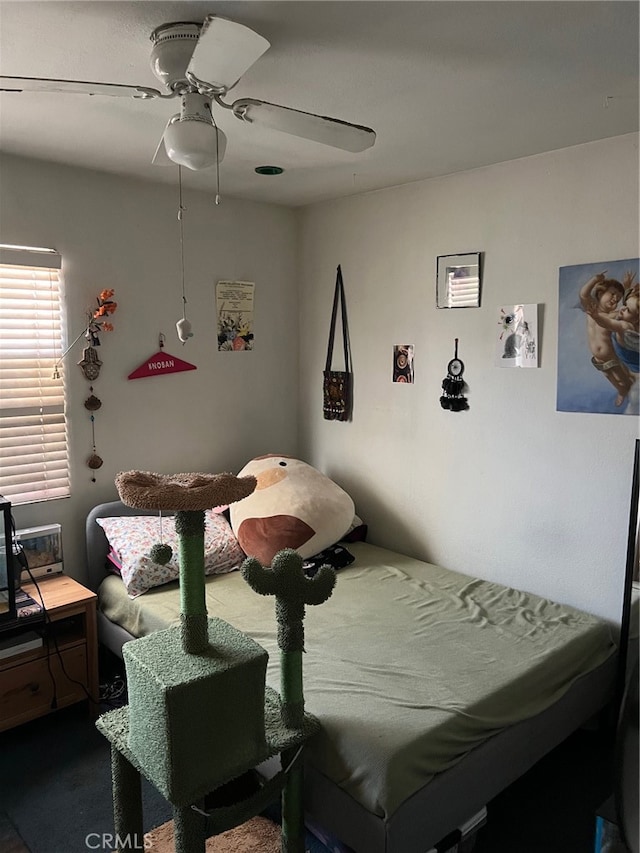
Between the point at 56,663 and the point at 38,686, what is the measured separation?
10cm

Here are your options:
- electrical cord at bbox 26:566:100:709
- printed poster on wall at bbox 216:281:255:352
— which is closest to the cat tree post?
electrical cord at bbox 26:566:100:709

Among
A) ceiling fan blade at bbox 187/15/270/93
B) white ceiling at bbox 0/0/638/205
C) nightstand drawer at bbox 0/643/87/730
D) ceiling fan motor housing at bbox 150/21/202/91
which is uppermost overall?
white ceiling at bbox 0/0/638/205

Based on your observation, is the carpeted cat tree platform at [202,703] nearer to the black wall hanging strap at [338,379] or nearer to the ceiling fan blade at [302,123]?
the ceiling fan blade at [302,123]

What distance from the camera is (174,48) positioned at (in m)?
1.63

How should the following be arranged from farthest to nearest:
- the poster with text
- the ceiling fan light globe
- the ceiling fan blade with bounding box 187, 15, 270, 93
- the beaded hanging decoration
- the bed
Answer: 1. the poster with text
2. the beaded hanging decoration
3. the bed
4. the ceiling fan light globe
5. the ceiling fan blade with bounding box 187, 15, 270, 93

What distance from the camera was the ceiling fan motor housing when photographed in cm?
160

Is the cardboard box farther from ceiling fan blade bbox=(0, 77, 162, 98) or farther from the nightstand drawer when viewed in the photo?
ceiling fan blade bbox=(0, 77, 162, 98)

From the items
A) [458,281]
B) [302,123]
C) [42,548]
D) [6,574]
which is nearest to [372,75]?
[302,123]

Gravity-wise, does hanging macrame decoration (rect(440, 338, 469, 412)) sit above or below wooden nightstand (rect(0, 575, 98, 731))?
above

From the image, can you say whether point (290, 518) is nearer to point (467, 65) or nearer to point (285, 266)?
point (285, 266)

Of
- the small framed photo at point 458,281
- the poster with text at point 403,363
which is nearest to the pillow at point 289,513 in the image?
the poster with text at point 403,363

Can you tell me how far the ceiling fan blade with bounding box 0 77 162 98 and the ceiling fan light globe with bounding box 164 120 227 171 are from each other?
101 millimetres

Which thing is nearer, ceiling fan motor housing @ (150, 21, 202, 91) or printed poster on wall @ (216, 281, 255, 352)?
ceiling fan motor housing @ (150, 21, 202, 91)

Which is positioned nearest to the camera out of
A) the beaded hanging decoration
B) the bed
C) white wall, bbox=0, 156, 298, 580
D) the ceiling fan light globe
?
the ceiling fan light globe
